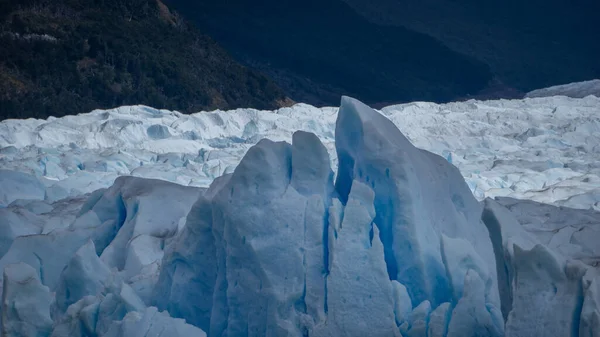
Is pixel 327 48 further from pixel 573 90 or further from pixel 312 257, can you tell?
pixel 312 257

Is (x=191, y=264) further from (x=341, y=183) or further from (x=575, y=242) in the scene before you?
(x=575, y=242)

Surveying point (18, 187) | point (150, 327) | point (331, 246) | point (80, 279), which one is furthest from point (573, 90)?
point (150, 327)

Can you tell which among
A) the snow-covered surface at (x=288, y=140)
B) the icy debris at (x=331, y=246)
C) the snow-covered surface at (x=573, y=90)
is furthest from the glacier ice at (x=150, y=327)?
the snow-covered surface at (x=573, y=90)

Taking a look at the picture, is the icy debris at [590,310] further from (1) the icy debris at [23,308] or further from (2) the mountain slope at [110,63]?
(2) the mountain slope at [110,63]

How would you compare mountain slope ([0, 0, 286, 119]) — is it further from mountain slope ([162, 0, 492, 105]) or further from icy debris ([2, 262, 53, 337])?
icy debris ([2, 262, 53, 337])

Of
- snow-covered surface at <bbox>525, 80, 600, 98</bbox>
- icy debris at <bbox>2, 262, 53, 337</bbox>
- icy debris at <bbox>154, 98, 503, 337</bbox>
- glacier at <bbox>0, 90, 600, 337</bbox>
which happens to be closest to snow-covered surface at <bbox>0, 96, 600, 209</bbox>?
glacier at <bbox>0, 90, 600, 337</bbox>

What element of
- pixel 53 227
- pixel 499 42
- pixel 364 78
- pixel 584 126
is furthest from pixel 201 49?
pixel 53 227
